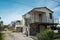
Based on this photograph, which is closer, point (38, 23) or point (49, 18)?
point (38, 23)

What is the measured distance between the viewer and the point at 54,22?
38375 mm

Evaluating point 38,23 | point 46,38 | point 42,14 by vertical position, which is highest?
point 42,14

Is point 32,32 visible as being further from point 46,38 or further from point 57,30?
point 46,38

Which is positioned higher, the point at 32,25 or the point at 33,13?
the point at 33,13

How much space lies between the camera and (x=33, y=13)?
129 feet

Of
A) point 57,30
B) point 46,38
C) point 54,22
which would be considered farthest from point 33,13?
point 46,38

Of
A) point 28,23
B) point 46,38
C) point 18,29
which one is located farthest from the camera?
point 18,29

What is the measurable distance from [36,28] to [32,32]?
1.66 m

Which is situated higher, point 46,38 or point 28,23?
point 28,23

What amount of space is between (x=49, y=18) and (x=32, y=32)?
6.38 meters

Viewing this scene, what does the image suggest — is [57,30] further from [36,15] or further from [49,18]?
[36,15]

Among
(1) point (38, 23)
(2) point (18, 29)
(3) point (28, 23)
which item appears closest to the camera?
(1) point (38, 23)

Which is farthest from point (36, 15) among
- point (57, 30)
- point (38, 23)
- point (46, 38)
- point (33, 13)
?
point (46, 38)

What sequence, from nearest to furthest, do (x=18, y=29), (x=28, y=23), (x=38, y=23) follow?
1. (x=38, y=23)
2. (x=28, y=23)
3. (x=18, y=29)
